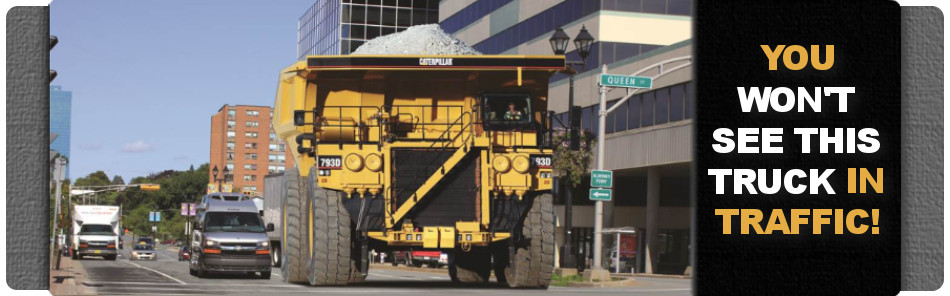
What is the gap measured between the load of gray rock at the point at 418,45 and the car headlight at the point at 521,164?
4.80 feet

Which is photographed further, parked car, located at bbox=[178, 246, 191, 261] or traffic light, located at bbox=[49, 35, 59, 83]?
parked car, located at bbox=[178, 246, 191, 261]

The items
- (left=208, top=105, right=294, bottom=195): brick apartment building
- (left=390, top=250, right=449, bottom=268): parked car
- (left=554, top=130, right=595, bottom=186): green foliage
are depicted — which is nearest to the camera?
(left=208, top=105, right=294, bottom=195): brick apartment building

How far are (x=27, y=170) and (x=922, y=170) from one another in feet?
18.6

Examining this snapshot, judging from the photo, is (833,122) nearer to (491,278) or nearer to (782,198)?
(782,198)

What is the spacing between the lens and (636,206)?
162 ft

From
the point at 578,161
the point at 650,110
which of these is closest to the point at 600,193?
the point at 578,161

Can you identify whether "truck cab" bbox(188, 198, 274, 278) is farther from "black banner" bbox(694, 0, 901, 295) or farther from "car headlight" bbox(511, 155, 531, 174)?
"black banner" bbox(694, 0, 901, 295)

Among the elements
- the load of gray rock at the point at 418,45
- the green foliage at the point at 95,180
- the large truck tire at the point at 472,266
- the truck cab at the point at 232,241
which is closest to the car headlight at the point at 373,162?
the load of gray rock at the point at 418,45

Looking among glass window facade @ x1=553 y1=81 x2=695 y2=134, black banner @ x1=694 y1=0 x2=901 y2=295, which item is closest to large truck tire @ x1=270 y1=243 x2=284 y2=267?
glass window facade @ x1=553 y1=81 x2=695 y2=134

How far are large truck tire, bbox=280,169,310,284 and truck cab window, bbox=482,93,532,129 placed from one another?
8.90 ft

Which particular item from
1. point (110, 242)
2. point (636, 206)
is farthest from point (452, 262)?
point (636, 206)

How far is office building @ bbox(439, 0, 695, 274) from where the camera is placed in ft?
122

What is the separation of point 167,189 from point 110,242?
32.1 m

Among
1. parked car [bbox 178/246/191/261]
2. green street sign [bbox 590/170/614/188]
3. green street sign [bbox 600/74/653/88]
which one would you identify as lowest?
parked car [bbox 178/246/191/261]
